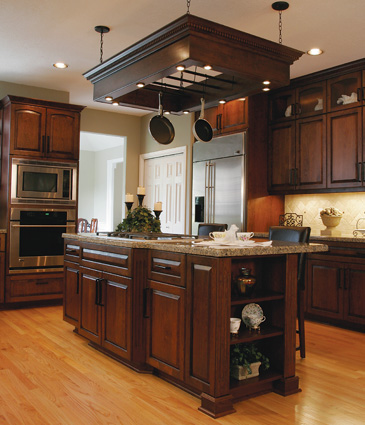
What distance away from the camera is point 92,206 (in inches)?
412

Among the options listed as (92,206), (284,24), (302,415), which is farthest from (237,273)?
(92,206)

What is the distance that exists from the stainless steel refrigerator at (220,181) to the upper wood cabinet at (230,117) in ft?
0.33

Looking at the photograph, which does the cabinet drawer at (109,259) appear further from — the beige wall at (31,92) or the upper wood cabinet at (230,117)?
the beige wall at (31,92)

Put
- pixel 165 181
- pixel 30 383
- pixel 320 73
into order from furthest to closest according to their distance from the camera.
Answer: pixel 165 181 < pixel 320 73 < pixel 30 383

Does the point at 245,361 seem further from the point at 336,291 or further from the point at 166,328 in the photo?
the point at 336,291

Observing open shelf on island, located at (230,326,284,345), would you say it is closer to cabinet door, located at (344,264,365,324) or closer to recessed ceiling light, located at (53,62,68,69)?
cabinet door, located at (344,264,365,324)

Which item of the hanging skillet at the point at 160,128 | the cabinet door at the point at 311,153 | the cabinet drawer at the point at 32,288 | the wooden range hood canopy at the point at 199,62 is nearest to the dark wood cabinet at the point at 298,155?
the cabinet door at the point at 311,153

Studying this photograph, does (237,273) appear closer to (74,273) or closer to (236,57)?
(236,57)

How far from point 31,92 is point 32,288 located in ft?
8.25

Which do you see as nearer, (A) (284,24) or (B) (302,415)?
(B) (302,415)

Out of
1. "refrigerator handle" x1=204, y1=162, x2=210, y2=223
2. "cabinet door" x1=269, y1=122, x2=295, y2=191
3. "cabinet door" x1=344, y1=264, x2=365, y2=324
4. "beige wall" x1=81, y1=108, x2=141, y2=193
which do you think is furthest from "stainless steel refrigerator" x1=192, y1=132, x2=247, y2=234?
"beige wall" x1=81, y1=108, x2=141, y2=193

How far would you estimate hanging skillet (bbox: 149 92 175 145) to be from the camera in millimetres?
3467

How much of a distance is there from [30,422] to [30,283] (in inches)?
121

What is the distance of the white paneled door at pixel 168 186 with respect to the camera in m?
→ 6.57
